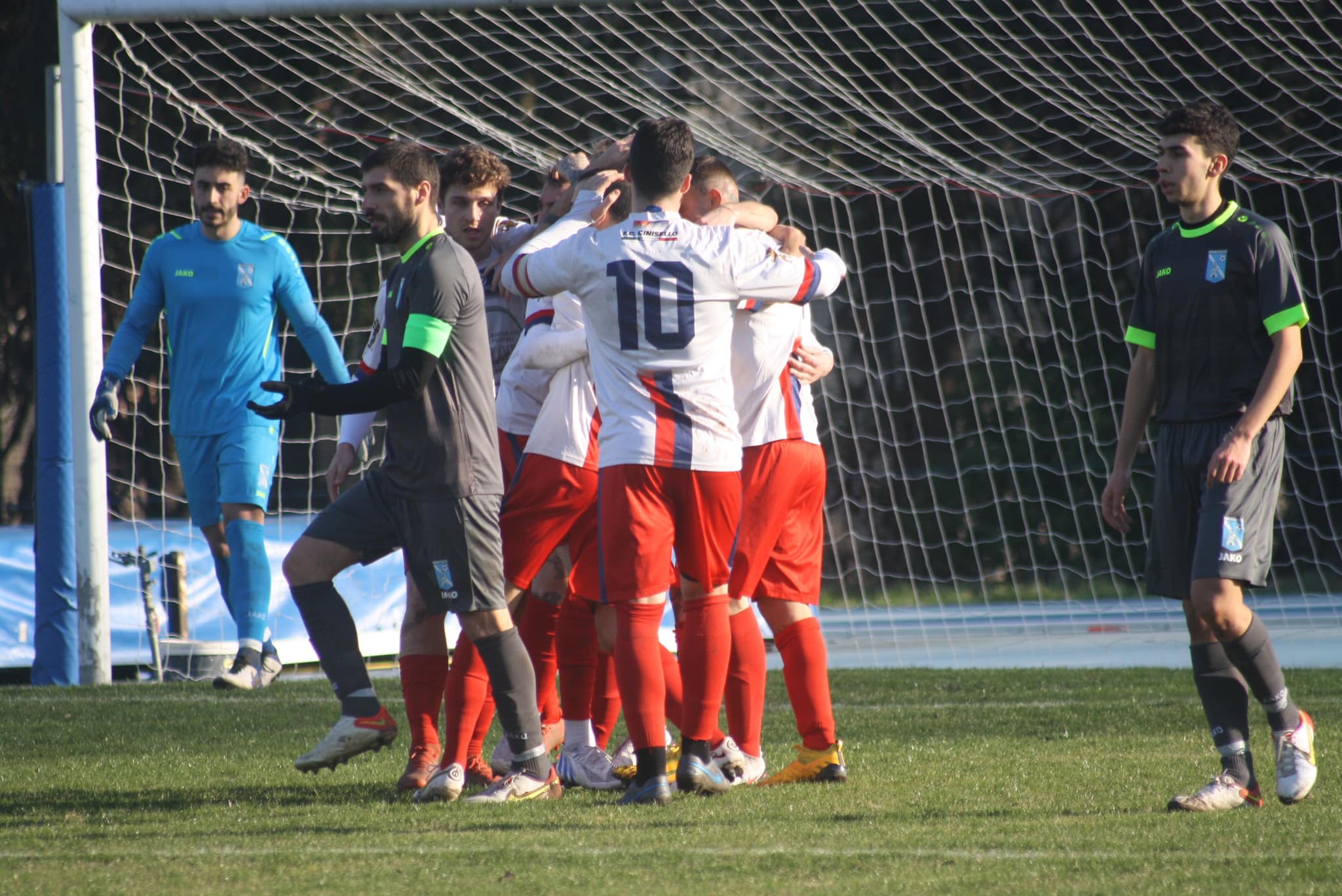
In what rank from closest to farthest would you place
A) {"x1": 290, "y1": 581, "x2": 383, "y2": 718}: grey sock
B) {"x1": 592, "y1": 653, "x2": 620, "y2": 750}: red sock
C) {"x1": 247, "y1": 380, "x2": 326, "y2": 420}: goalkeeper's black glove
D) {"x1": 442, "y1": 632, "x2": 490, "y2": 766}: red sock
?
{"x1": 247, "y1": 380, "x2": 326, "y2": 420}: goalkeeper's black glove < {"x1": 290, "y1": 581, "x2": 383, "y2": 718}: grey sock < {"x1": 442, "y1": 632, "x2": 490, "y2": 766}: red sock < {"x1": 592, "y1": 653, "x2": 620, "y2": 750}: red sock

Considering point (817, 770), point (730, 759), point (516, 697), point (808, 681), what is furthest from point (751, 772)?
point (516, 697)

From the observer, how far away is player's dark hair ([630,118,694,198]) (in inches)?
168

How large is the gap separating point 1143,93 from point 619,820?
7.57 m

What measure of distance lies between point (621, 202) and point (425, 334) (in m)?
1.13

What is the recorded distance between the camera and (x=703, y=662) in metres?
4.34

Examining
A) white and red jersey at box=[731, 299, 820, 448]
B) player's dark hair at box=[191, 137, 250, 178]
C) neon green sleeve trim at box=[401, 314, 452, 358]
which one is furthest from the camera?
player's dark hair at box=[191, 137, 250, 178]

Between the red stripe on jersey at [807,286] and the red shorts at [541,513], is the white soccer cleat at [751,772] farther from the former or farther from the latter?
the red stripe on jersey at [807,286]

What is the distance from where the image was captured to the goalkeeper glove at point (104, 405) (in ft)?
20.7

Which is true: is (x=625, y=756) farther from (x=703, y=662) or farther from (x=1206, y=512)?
(x=1206, y=512)

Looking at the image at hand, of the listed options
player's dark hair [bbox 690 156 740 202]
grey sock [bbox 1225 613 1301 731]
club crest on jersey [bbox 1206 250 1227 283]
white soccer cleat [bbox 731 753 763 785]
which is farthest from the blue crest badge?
club crest on jersey [bbox 1206 250 1227 283]

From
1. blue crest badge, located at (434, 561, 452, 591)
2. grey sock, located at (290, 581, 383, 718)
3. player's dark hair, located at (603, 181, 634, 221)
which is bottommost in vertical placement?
grey sock, located at (290, 581, 383, 718)

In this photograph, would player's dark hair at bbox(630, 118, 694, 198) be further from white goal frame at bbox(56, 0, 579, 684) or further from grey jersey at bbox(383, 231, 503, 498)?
white goal frame at bbox(56, 0, 579, 684)

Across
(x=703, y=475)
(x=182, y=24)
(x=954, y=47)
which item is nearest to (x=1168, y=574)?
(x=703, y=475)

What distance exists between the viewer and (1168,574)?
13.9 ft
